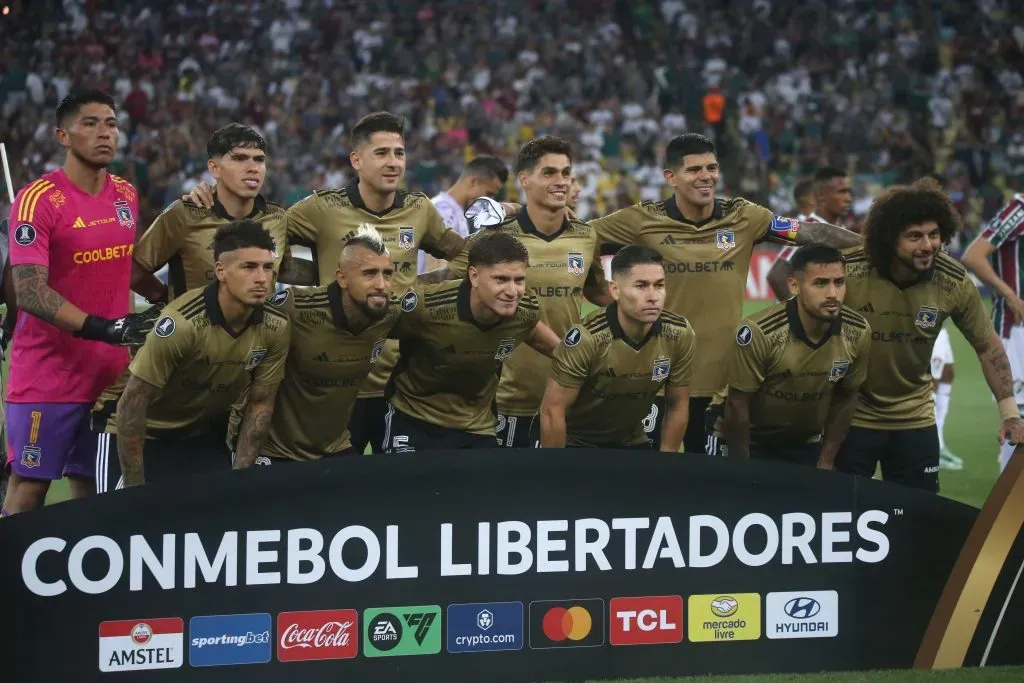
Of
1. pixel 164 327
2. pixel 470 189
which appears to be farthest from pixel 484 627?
pixel 470 189

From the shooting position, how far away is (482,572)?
5.04 metres

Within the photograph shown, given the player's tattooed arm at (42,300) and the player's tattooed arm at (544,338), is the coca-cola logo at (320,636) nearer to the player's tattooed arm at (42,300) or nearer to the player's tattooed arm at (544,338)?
the player's tattooed arm at (42,300)

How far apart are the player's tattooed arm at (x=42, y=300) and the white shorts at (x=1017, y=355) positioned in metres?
5.60

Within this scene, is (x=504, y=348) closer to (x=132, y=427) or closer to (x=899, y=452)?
(x=132, y=427)

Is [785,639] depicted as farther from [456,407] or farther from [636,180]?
[636,180]

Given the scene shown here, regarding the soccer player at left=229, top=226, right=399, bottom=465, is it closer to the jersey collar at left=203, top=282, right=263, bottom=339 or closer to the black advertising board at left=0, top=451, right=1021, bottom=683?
the jersey collar at left=203, top=282, right=263, bottom=339

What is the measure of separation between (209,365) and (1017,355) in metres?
5.24

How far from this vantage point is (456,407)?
646 centimetres

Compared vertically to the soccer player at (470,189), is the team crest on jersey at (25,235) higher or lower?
lower

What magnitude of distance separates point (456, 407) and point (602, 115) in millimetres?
20399

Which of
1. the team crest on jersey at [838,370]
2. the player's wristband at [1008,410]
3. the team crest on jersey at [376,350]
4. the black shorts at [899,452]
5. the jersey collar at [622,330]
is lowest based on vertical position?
the black shorts at [899,452]

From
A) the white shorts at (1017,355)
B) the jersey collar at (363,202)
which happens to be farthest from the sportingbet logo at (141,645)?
the white shorts at (1017,355)

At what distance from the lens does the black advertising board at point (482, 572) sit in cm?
472

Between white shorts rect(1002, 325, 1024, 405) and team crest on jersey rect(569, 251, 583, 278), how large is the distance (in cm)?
316
